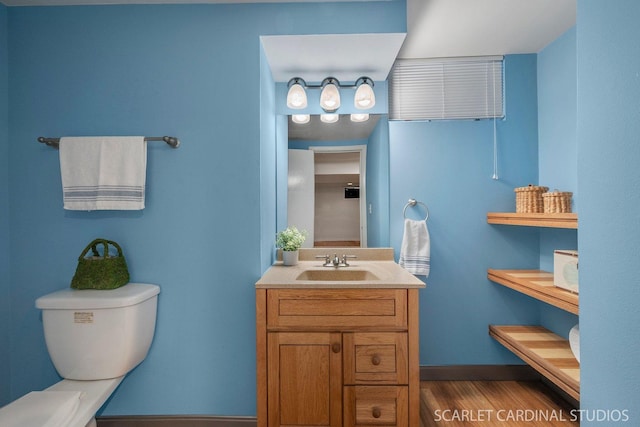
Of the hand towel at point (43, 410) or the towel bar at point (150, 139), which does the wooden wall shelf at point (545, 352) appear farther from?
the towel bar at point (150, 139)

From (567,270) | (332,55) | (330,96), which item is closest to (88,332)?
(330,96)

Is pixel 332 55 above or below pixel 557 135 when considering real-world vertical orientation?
above

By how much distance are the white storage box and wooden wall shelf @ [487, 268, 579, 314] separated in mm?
34

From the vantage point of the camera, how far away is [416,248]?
2.19 meters

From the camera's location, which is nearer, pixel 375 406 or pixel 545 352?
pixel 375 406

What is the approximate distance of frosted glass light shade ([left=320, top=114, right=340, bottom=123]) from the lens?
2186mm

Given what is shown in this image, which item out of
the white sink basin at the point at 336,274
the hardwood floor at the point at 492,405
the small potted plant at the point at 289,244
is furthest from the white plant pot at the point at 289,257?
the hardwood floor at the point at 492,405

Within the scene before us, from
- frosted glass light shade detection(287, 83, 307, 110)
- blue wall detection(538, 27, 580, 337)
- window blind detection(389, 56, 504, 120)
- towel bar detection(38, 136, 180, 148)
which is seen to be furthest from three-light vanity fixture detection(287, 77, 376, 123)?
blue wall detection(538, 27, 580, 337)

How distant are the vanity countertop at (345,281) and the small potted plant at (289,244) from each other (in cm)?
5

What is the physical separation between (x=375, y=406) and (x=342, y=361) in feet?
0.83

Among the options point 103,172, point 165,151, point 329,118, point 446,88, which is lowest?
point 103,172

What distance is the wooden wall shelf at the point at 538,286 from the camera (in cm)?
159

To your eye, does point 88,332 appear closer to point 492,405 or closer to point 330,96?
point 330,96

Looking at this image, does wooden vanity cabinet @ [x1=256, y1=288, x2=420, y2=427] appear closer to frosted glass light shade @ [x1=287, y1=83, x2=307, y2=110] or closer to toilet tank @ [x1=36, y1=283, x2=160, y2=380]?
toilet tank @ [x1=36, y1=283, x2=160, y2=380]
